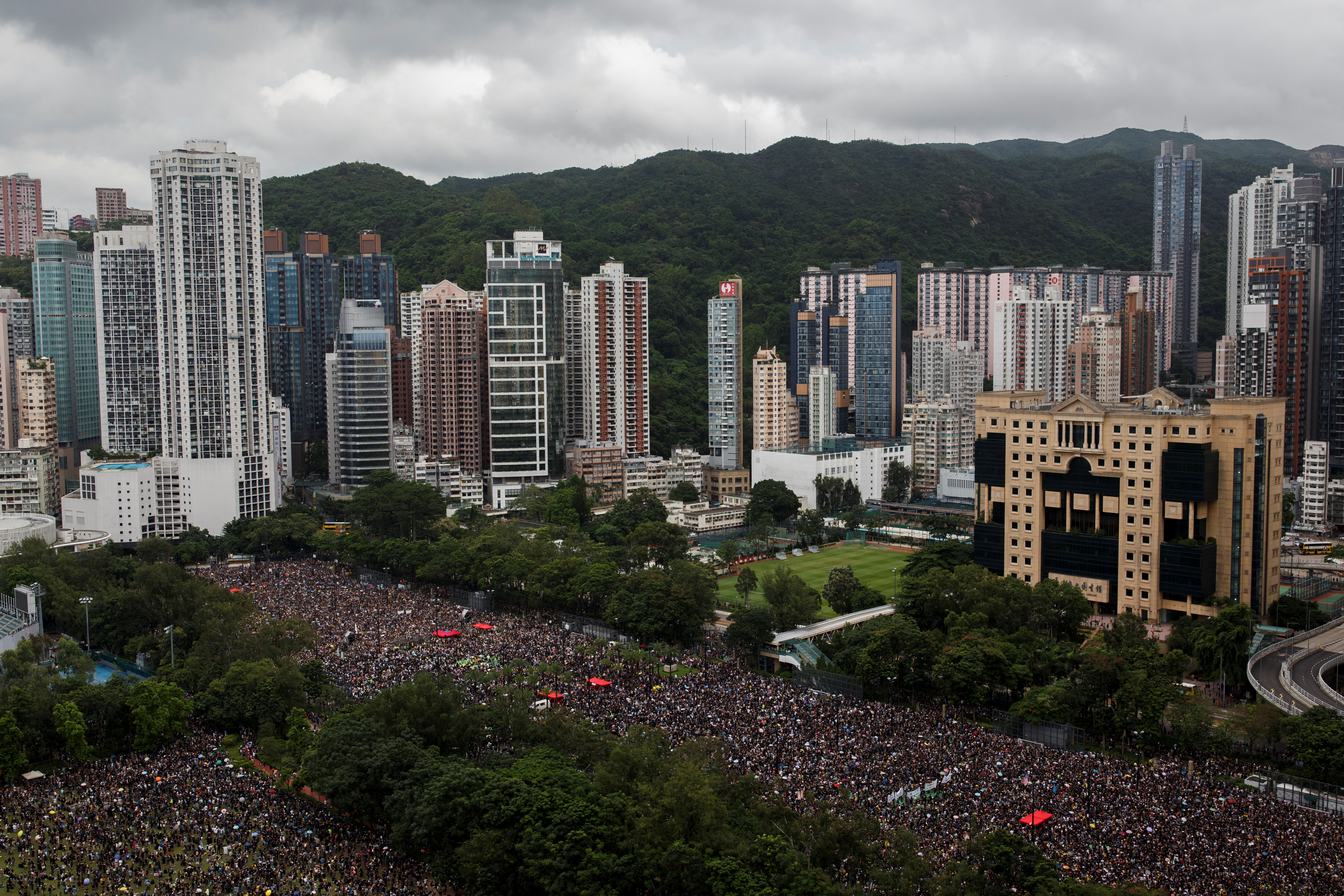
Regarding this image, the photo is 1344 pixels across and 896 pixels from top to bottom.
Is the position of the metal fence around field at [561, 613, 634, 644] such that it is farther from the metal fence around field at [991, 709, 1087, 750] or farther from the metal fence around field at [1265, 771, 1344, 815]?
the metal fence around field at [1265, 771, 1344, 815]

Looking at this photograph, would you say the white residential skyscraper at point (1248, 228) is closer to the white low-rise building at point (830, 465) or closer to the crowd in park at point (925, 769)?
the white low-rise building at point (830, 465)

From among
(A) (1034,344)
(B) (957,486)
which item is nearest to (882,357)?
(A) (1034,344)

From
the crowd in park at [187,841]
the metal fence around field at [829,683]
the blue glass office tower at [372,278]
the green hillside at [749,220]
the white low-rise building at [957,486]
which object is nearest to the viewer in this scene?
the crowd in park at [187,841]

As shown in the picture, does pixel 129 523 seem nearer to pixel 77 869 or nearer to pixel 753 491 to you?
pixel 753 491

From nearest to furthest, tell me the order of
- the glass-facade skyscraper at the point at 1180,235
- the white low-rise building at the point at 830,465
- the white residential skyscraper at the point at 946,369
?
the white low-rise building at the point at 830,465 → the white residential skyscraper at the point at 946,369 → the glass-facade skyscraper at the point at 1180,235

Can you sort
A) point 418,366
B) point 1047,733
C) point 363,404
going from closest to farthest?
1. point 1047,733
2. point 363,404
3. point 418,366

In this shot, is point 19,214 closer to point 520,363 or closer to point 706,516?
point 520,363

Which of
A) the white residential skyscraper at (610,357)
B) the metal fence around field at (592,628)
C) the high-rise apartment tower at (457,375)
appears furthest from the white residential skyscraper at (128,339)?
the metal fence around field at (592,628)

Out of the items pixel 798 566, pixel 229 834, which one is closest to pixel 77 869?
pixel 229 834

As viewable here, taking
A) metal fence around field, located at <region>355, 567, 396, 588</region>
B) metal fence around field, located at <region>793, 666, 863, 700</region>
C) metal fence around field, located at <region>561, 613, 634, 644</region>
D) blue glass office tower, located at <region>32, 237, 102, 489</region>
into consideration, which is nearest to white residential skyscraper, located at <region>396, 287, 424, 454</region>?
blue glass office tower, located at <region>32, 237, 102, 489</region>
